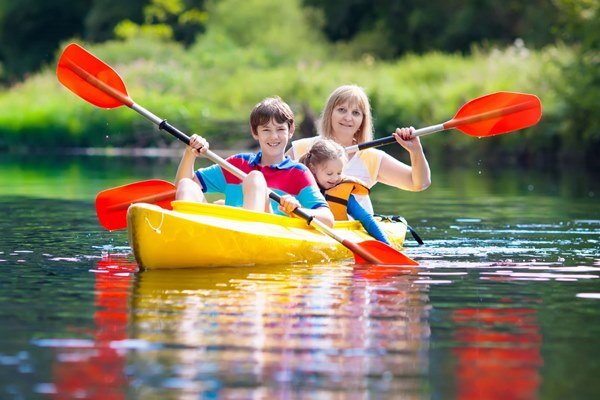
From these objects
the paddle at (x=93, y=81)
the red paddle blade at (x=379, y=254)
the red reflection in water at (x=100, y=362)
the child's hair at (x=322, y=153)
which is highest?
the paddle at (x=93, y=81)

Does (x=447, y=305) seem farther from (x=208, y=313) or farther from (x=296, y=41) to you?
(x=296, y=41)

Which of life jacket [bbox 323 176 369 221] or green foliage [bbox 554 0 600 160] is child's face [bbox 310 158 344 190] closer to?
life jacket [bbox 323 176 369 221]

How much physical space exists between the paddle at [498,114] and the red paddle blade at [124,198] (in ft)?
7.00

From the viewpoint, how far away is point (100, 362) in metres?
5.40

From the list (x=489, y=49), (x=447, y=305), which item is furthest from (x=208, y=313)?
(x=489, y=49)

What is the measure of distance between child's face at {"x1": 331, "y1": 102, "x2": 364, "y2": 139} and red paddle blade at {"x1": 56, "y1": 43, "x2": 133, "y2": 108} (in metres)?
1.35

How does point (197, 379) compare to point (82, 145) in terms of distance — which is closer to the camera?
point (197, 379)

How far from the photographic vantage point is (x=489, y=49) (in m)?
34.9

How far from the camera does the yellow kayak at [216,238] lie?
27.0 feet

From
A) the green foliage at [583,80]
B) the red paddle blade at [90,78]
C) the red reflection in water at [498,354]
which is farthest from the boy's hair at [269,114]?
the green foliage at [583,80]

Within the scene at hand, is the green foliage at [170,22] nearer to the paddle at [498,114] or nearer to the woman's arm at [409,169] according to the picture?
the paddle at [498,114]

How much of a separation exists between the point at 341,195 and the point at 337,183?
129 millimetres

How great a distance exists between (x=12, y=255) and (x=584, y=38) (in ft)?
50.8

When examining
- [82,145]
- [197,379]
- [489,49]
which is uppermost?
[489,49]
